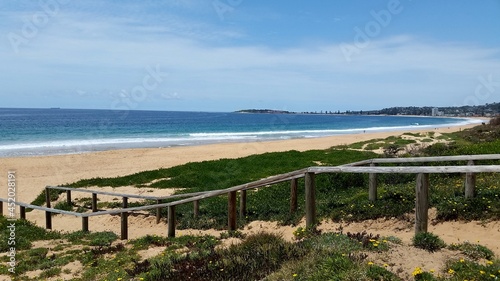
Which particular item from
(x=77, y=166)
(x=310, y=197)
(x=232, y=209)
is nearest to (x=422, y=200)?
(x=310, y=197)

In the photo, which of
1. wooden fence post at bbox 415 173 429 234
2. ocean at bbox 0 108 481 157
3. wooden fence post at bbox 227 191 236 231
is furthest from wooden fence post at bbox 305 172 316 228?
ocean at bbox 0 108 481 157

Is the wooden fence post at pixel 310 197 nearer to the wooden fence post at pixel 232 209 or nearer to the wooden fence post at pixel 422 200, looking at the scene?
the wooden fence post at pixel 422 200

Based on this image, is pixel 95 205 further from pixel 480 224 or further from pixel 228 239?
pixel 480 224

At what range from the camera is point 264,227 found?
28.3 ft

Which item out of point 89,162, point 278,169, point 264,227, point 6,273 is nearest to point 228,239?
point 264,227

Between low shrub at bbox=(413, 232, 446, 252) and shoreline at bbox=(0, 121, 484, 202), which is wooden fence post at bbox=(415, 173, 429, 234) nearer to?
low shrub at bbox=(413, 232, 446, 252)

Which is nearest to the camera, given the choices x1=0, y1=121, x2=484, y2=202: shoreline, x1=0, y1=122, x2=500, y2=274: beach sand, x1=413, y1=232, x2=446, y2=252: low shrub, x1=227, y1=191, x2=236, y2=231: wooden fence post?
x1=413, y1=232, x2=446, y2=252: low shrub

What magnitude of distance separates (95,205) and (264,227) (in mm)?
7938

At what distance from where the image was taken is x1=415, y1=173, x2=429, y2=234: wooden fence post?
592cm

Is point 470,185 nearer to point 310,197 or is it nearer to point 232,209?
point 310,197

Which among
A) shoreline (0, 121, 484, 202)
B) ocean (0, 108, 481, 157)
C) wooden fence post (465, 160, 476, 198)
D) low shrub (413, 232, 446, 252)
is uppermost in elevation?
wooden fence post (465, 160, 476, 198)

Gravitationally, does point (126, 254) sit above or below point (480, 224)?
below

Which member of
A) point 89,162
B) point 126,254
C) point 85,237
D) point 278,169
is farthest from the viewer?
point 89,162

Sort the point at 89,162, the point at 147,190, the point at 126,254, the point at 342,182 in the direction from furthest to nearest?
1. the point at 89,162
2. the point at 147,190
3. the point at 342,182
4. the point at 126,254
